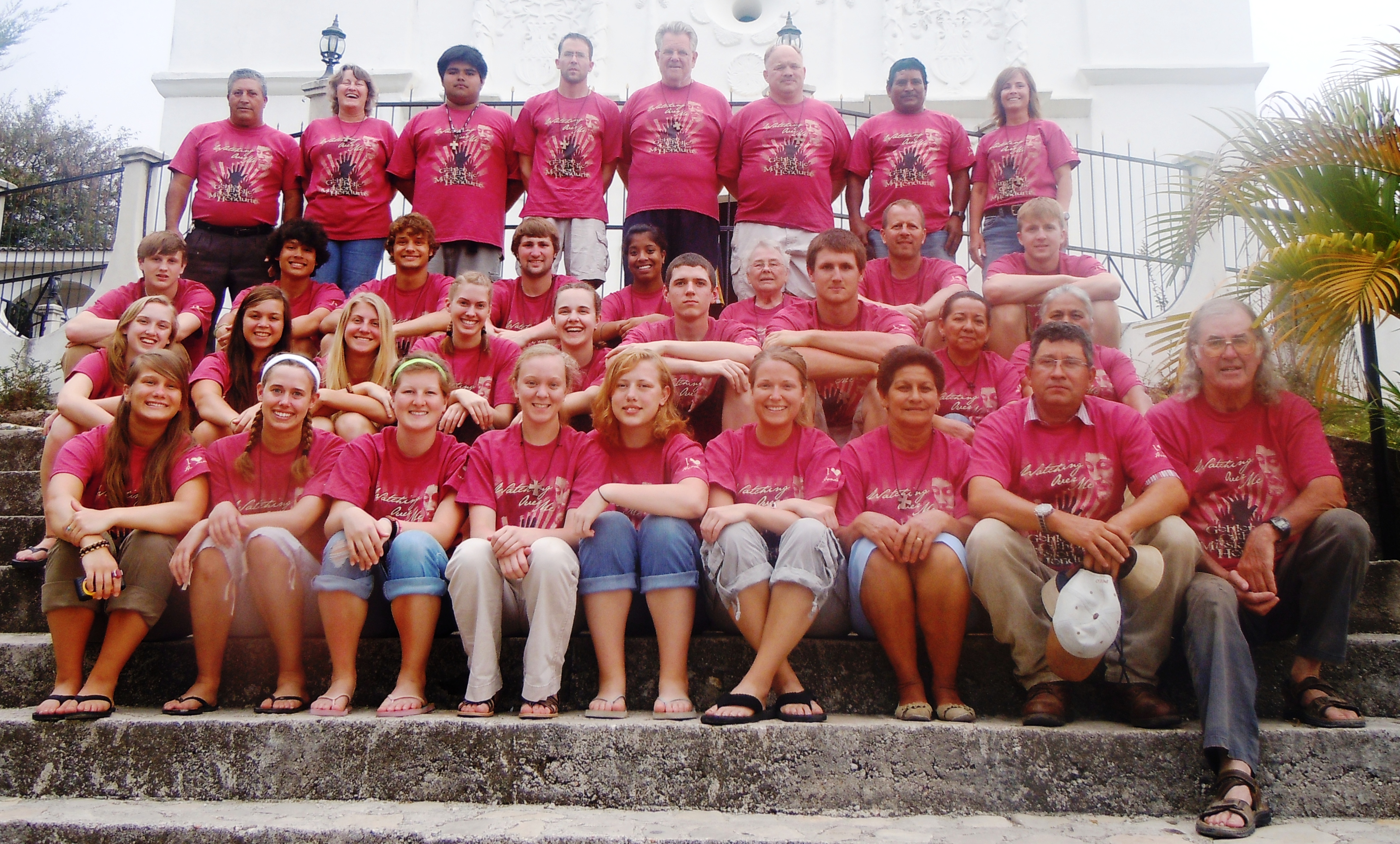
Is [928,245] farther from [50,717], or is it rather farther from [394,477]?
[50,717]

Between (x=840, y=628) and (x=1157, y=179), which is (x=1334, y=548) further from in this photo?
(x=1157, y=179)

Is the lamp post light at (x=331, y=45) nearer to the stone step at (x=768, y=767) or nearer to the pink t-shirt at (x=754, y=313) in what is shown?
the pink t-shirt at (x=754, y=313)

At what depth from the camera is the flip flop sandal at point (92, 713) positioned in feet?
8.76

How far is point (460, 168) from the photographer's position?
5078mm

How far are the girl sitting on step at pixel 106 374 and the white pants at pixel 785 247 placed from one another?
104 inches

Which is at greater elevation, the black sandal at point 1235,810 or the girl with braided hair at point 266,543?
the girl with braided hair at point 266,543

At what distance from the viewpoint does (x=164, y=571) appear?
298 cm

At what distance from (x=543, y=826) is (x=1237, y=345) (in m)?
2.50

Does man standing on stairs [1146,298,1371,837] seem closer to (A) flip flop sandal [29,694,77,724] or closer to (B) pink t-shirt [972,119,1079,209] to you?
(B) pink t-shirt [972,119,1079,209]

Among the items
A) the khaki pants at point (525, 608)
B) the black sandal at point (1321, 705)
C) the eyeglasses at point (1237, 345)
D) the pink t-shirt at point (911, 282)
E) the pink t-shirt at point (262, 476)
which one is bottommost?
the black sandal at point (1321, 705)

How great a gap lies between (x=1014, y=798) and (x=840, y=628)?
2.54 ft

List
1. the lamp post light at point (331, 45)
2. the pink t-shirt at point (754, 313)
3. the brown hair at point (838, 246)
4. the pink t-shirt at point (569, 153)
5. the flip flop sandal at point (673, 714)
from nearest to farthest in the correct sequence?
the flip flop sandal at point (673, 714), the brown hair at point (838, 246), the pink t-shirt at point (754, 313), the pink t-shirt at point (569, 153), the lamp post light at point (331, 45)

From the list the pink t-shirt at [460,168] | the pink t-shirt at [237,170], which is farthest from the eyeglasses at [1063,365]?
the pink t-shirt at [237,170]

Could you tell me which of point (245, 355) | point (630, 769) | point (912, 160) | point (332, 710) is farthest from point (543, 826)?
point (912, 160)
